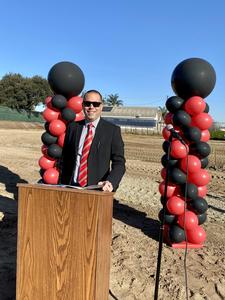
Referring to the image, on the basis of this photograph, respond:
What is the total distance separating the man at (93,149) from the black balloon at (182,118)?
2710 millimetres

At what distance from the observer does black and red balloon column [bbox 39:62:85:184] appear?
7.89 metres

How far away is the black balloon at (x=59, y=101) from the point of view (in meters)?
7.92

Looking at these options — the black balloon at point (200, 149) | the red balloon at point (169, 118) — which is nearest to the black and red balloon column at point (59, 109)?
the red balloon at point (169, 118)

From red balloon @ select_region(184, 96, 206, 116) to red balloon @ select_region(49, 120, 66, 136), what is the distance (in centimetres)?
293

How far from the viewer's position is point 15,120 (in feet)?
190

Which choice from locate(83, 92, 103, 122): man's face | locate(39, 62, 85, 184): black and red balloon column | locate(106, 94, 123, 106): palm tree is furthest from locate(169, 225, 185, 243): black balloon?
locate(106, 94, 123, 106): palm tree

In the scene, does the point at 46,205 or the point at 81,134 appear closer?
the point at 46,205

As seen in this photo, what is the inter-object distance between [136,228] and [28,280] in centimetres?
417

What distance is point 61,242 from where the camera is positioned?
2781 mm

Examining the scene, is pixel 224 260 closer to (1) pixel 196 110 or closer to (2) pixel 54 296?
(1) pixel 196 110

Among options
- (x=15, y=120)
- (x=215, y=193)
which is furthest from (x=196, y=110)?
(x=15, y=120)

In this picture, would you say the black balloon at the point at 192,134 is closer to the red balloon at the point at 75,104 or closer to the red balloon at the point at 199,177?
the red balloon at the point at 199,177

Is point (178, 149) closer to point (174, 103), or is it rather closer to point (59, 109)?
point (174, 103)

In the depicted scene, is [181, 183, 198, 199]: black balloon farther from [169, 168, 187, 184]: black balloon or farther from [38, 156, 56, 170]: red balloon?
[38, 156, 56, 170]: red balloon
